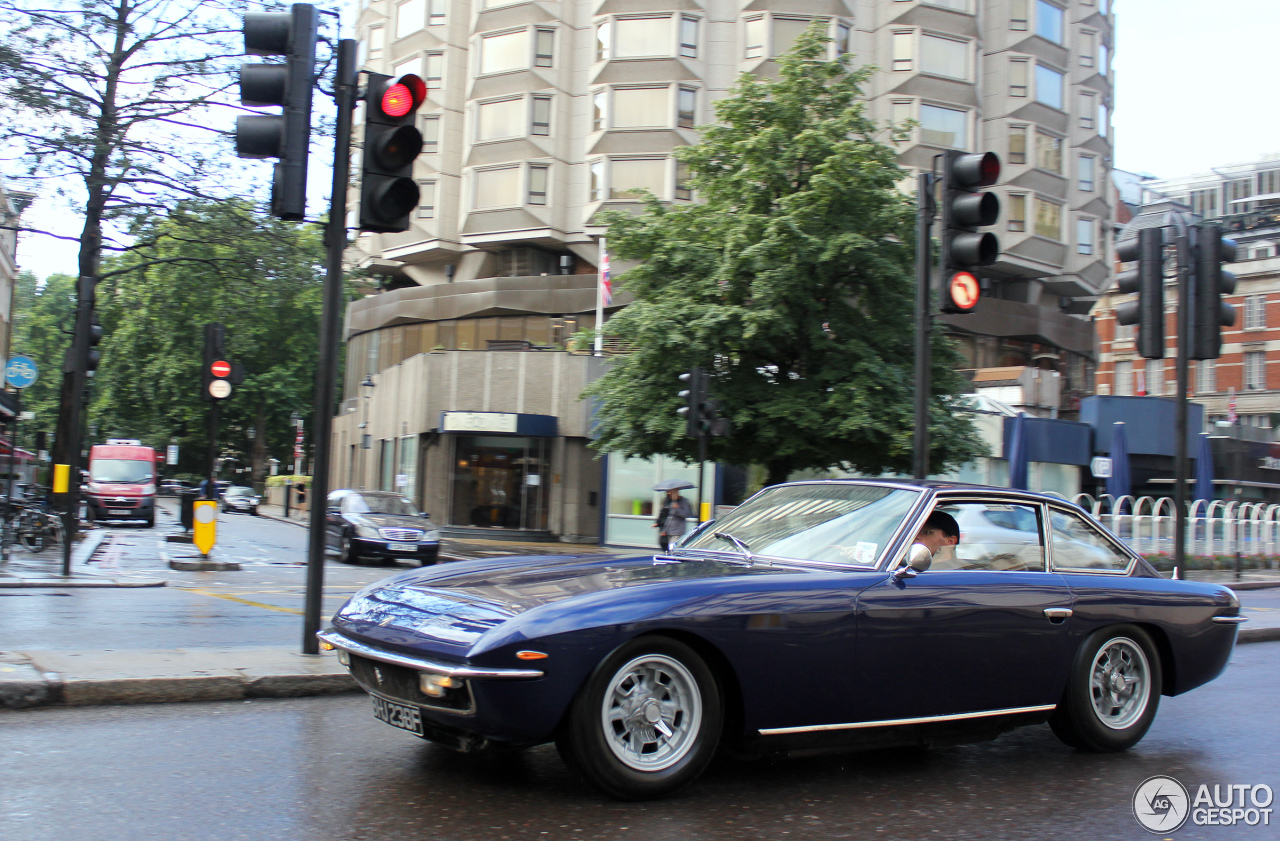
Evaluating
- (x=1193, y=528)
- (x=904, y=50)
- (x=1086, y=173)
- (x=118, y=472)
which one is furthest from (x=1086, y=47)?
(x=118, y=472)

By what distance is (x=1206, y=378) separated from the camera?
212ft

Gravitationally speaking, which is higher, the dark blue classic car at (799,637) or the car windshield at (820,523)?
the car windshield at (820,523)

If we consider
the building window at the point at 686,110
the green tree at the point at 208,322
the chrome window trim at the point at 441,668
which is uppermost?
the building window at the point at 686,110

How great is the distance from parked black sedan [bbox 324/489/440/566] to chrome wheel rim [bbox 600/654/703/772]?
17.8m

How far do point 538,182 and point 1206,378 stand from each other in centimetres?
4515

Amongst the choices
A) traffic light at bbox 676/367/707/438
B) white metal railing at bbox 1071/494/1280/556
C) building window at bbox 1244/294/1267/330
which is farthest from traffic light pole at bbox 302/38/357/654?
building window at bbox 1244/294/1267/330

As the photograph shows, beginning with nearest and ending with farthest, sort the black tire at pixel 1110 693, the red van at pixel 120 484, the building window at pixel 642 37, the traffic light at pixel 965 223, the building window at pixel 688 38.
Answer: the black tire at pixel 1110 693
the traffic light at pixel 965 223
the red van at pixel 120 484
the building window at pixel 688 38
the building window at pixel 642 37

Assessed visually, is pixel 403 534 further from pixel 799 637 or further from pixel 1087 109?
pixel 1087 109

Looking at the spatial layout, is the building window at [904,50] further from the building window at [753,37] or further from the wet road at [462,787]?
the wet road at [462,787]

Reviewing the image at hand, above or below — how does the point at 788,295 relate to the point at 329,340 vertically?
Answer: above

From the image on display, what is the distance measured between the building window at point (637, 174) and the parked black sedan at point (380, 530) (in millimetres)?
16798

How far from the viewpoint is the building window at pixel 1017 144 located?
131ft

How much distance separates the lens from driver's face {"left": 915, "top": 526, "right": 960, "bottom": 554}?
5.48m

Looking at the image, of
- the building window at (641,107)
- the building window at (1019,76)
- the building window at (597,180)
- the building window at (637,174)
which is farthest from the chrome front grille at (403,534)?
the building window at (1019,76)
